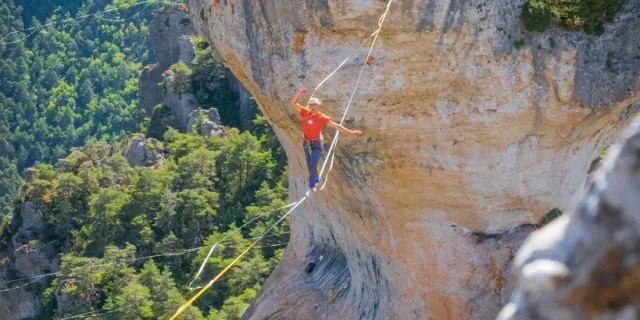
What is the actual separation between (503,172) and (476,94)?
4.40 ft

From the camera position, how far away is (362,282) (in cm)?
1430

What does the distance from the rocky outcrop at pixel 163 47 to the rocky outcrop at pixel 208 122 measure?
7.64 meters

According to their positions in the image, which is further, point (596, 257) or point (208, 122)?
point (208, 122)

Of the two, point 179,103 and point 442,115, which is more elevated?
point 442,115

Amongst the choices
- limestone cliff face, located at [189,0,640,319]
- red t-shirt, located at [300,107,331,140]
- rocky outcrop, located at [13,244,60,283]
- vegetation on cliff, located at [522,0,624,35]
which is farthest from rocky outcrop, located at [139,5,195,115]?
vegetation on cliff, located at [522,0,624,35]

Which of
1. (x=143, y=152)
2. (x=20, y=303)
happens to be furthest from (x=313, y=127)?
(x=143, y=152)

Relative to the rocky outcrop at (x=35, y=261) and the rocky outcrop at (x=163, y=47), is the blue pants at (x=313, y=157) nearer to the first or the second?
the rocky outcrop at (x=35, y=261)

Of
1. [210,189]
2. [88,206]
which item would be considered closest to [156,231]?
[210,189]

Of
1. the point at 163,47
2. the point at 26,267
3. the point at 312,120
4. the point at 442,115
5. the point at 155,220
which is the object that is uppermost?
the point at 312,120

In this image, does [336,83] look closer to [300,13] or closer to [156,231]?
[300,13]

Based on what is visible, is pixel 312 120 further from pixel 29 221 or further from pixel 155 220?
pixel 29 221

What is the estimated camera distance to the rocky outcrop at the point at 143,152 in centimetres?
4606

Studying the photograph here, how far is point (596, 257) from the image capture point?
6.37 feet

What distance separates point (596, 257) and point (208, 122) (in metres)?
43.7
